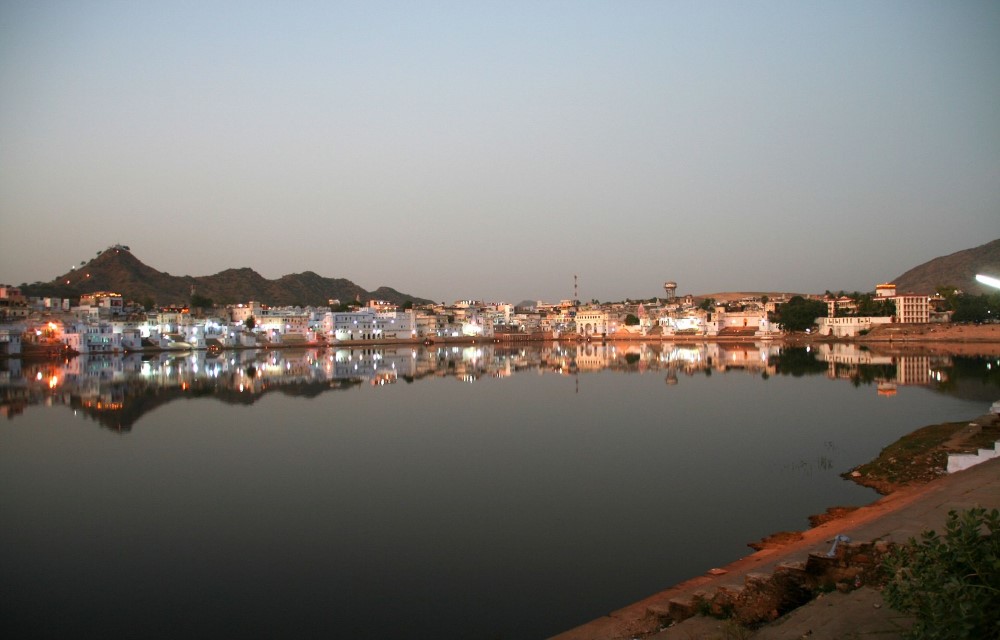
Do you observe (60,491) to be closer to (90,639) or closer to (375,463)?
(375,463)

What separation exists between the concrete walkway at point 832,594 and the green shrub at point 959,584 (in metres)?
0.58

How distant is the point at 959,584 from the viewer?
6.93ft

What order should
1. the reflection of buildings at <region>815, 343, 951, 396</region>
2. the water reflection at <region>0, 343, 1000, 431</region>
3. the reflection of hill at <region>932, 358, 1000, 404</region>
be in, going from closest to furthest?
the reflection of hill at <region>932, 358, 1000, 404</region> < the water reflection at <region>0, 343, 1000, 431</region> < the reflection of buildings at <region>815, 343, 951, 396</region>

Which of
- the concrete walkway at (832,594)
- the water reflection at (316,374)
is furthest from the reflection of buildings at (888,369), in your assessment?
the concrete walkway at (832,594)

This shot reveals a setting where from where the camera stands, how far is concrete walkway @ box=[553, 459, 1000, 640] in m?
3.25

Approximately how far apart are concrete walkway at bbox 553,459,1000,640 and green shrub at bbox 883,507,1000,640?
0.58 meters

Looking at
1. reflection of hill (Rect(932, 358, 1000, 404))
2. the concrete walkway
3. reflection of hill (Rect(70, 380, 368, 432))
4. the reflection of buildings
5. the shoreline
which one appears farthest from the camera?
the shoreline

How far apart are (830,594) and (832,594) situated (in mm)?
12

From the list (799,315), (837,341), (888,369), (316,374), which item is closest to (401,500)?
(316,374)

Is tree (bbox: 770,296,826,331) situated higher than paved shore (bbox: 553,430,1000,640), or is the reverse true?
tree (bbox: 770,296,826,331)

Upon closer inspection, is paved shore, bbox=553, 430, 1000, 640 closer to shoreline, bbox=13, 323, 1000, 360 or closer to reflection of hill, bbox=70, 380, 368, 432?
reflection of hill, bbox=70, 380, 368, 432

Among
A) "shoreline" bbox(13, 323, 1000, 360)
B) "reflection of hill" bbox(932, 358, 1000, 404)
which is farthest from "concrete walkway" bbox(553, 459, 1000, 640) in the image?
"shoreline" bbox(13, 323, 1000, 360)

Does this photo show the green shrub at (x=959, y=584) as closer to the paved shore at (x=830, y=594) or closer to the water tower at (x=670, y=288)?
the paved shore at (x=830, y=594)

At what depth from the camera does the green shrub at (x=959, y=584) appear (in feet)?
6.85
